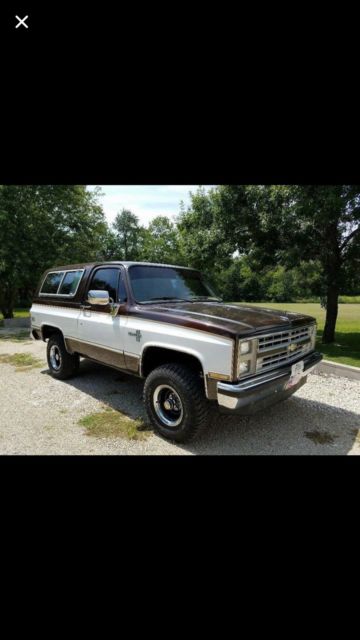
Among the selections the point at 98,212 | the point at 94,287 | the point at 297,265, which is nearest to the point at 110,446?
the point at 94,287

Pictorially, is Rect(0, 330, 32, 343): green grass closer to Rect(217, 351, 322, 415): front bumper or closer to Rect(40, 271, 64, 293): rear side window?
Rect(40, 271, 64, 293): rear side window

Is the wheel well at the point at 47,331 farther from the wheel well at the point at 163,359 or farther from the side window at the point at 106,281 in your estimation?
the wheel well at the point at 163,359

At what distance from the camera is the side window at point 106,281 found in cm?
416

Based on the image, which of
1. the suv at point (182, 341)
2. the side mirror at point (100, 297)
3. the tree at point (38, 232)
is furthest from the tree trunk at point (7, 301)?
the side mirror at point (100, 297)

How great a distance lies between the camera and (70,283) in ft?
16.8

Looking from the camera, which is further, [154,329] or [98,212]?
[98,212]

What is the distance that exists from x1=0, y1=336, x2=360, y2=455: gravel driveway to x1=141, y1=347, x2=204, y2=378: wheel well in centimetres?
79

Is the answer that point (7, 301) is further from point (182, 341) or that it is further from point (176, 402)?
point (182, 341)

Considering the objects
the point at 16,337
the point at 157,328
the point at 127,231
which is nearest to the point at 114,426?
the point at 157,328

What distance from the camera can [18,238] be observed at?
11.8m

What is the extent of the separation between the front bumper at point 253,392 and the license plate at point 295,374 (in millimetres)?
73
